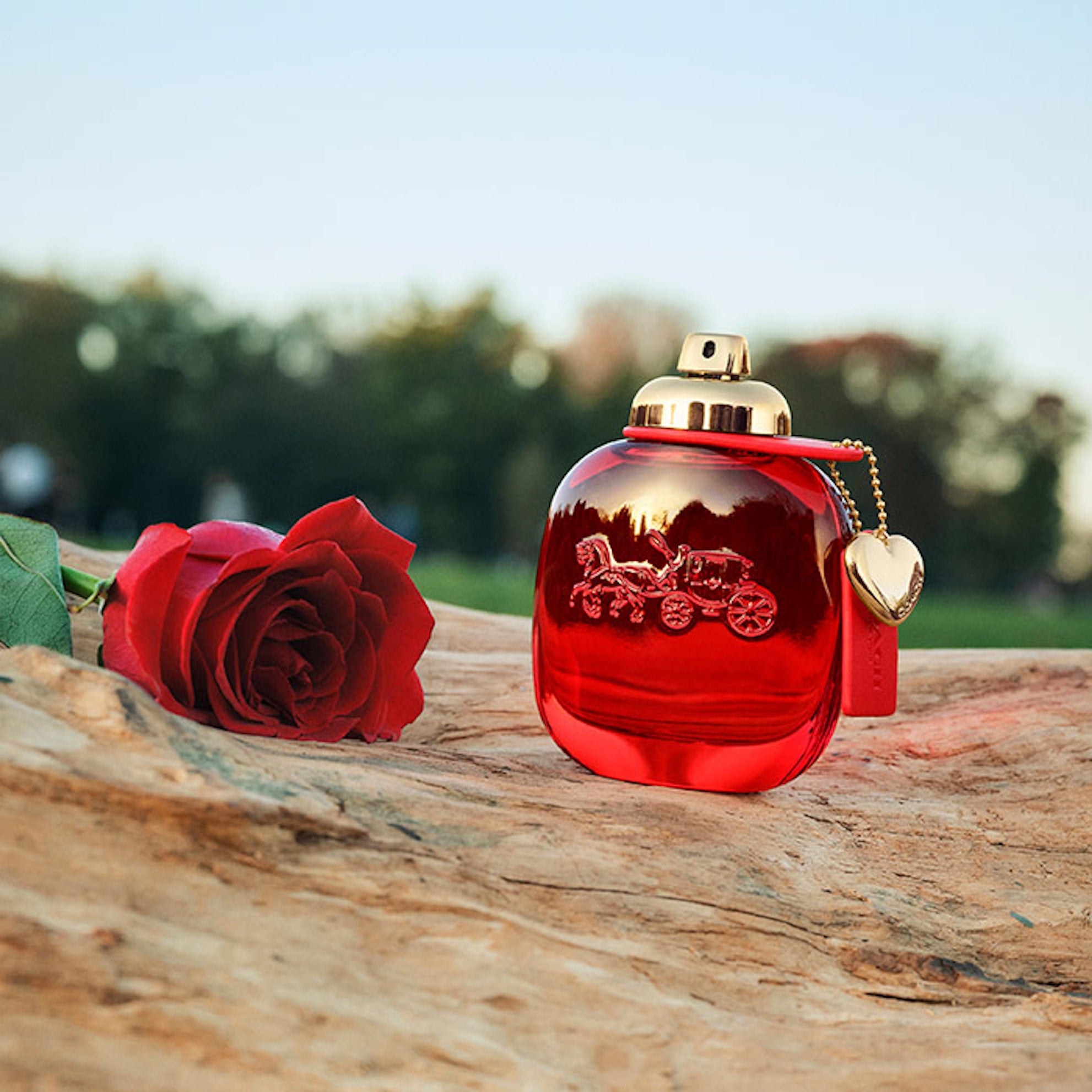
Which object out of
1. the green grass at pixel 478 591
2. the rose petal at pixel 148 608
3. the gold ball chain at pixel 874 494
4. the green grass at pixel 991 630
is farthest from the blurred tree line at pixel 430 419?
the rose petal at pixel 148 608

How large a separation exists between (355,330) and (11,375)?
11536 millimetres

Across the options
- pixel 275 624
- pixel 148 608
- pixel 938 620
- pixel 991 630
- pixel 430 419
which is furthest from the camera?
pixel 430 419

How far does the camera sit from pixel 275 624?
178 cm

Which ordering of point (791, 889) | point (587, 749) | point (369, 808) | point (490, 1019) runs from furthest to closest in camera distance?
point (587, 749), point (791, 889), point (369, 808), point (490, 1019)

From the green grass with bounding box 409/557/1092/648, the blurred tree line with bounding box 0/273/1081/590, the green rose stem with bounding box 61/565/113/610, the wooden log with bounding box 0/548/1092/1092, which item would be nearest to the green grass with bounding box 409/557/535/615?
the green grass with bounding box 409/557/1092/648

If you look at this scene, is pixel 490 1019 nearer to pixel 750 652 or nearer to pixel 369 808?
pixel 369 808

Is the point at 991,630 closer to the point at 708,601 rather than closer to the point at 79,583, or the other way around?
the point at 708,601

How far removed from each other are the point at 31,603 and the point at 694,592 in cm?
95

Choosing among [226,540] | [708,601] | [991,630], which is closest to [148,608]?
[226,540]

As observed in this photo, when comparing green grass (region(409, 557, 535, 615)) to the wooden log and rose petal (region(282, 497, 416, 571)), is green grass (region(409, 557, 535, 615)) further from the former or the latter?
the wooden log

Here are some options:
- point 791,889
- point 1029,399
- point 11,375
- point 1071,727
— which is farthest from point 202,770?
point 1029,399

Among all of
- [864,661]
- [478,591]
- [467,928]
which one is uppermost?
[864,661]

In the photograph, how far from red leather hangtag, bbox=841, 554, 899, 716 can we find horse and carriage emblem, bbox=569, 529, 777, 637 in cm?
15

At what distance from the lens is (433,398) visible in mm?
37062
